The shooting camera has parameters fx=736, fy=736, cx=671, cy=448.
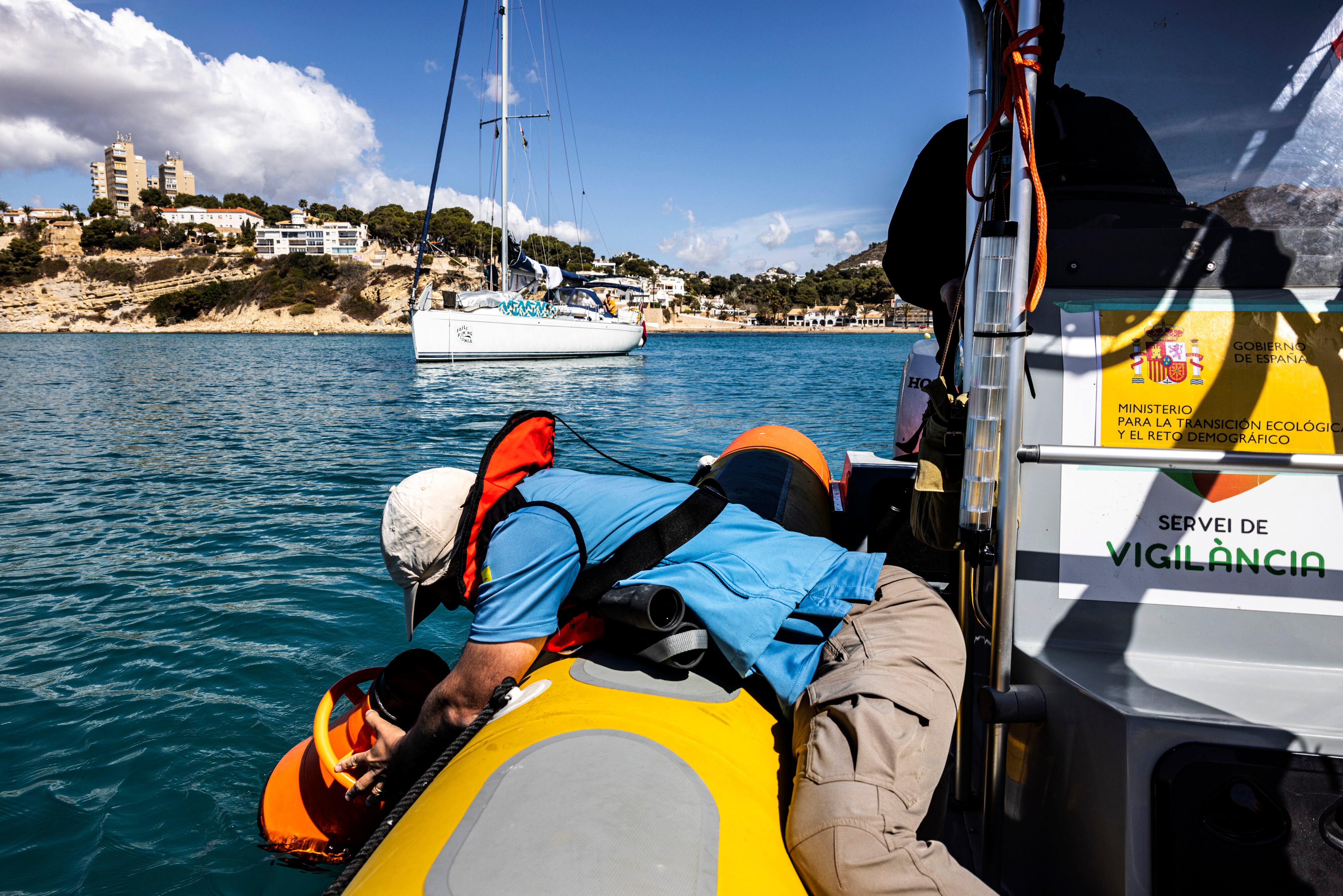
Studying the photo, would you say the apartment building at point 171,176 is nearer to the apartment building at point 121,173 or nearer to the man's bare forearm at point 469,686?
the apartment building at point 121,173

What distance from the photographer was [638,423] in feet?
52.6

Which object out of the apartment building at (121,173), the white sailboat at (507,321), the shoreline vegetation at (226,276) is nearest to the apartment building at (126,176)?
the apartment building at (121,173)

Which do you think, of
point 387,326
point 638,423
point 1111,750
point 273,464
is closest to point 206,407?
point 273,464

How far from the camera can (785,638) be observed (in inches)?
83.6

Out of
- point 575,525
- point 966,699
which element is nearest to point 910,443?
point 966,699

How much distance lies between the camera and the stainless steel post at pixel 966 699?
6.38 feet

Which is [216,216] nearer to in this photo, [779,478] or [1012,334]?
[779,478]

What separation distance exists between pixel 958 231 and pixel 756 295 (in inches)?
5920

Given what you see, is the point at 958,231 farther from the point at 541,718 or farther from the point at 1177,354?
the point at 541,718

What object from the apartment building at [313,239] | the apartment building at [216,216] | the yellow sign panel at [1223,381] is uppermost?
the apartment building at [216,216]

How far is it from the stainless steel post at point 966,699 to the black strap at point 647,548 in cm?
74

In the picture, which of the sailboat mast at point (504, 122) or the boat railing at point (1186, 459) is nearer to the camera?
the boat railing at point (1186, 459)

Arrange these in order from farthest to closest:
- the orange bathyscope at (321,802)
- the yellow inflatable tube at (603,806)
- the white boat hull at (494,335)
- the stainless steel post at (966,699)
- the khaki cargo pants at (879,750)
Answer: the white boat hull at (494,335), the orange bathyscope at (321,802), the stainless steel post at (966,699), the khaki cargo pants at (879,750), the yellow inflatable tube at (603,806)

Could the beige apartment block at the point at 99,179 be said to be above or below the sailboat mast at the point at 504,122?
above
